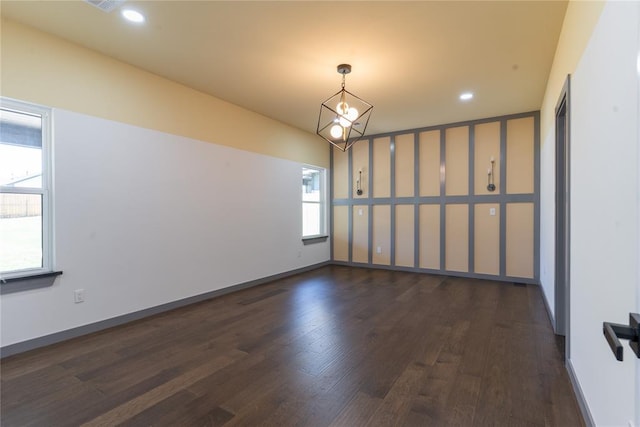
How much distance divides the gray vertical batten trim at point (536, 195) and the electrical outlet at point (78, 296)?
6.02 metres

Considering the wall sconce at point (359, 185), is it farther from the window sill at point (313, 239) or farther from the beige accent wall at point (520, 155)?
the beige accent wall at point (520, 155)

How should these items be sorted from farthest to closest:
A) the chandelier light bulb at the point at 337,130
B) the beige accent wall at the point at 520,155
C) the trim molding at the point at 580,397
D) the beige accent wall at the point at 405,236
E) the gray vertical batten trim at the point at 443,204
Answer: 1. the beige accent wall at the point at 405,236
2. the gray vertical batten trim at the point at 443,204
3. the beige accent wall at the point at 520,155
4. the chandelier light bulb at the point at 337,130
5. the trim molding at the point at 580,397

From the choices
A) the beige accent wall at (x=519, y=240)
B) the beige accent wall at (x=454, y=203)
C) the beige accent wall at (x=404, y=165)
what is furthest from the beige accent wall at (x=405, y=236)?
the beige accent wall at (x=519, y=240)

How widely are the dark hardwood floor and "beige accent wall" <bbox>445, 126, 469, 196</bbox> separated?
235cm

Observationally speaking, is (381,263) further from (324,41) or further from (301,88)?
(324,41)

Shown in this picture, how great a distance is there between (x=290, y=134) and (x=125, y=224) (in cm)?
325

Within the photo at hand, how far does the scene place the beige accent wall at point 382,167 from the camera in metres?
6.21

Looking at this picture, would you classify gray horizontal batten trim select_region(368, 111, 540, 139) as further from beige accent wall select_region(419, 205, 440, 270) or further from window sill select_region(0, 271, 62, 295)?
window sill select_region(0, 271, 62, 295)

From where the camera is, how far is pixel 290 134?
5684 millimetres

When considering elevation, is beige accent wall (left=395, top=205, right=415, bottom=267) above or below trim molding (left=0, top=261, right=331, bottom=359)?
above

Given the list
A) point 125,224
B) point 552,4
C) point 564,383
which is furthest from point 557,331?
point 125,224

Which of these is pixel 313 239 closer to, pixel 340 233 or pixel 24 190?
pixel 340 233

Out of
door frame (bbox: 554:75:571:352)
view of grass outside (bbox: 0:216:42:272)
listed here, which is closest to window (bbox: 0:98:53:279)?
view of grass outside (bbox: 0:216:42:272)

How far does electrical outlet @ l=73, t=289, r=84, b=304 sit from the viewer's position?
2922 mm
